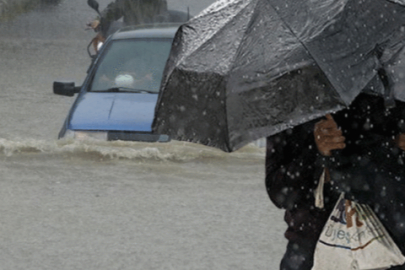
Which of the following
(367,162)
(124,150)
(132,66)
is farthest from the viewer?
(132,66)

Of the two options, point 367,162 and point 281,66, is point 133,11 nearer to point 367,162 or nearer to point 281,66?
point 367,162

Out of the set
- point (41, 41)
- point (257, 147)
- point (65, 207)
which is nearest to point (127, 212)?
point (65, 207)

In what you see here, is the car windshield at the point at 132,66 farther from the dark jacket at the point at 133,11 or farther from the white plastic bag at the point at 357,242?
the white plastic bag at the point at 357,242

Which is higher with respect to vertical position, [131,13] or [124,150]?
[124,150]

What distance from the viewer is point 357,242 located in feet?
13.7

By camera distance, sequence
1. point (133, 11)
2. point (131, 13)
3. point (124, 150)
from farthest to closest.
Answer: point (133, 11), point (131, 13), point (124, 150)

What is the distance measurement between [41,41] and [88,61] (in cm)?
413

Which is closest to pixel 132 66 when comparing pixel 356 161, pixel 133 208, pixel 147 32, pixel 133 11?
pixel 147 32

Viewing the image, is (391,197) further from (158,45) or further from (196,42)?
(158,45)

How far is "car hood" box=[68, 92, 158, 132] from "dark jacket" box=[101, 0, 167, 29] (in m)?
6.60

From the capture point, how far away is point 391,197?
13.7 feet

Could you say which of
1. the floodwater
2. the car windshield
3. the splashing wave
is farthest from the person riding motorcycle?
the car windshield

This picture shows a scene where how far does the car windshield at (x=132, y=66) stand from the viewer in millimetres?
11062

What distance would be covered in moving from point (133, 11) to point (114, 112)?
814 centimetres
